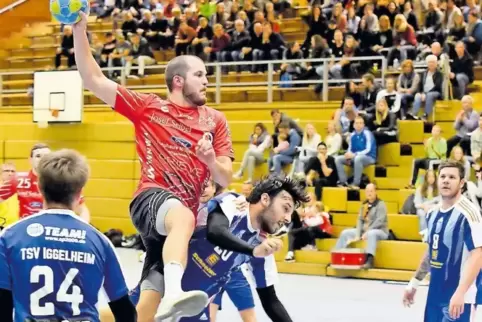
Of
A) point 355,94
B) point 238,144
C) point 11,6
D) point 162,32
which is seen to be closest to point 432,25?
point 355,94

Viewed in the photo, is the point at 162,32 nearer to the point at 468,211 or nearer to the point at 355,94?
the point at 355,94

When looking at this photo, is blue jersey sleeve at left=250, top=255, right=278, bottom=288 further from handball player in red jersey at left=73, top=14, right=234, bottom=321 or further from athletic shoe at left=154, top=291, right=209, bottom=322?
athletic shoe at left=154, top=291, right=209, bottom=322

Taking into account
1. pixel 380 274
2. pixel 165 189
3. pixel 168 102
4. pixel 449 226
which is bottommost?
pixel 380 274

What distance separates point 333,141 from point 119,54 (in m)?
7.13

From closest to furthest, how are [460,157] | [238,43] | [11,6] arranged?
[460,157] → [238,43] → [11,6]

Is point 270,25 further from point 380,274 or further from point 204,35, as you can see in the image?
point 380,274

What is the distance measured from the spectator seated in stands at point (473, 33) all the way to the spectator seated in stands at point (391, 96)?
1.65 metres

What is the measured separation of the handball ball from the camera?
15.9 ft

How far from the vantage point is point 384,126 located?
50.0 feet

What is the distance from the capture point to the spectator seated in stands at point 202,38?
19344 millimetres

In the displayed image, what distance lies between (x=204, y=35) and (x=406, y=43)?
4889mm

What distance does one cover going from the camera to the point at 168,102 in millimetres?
5215

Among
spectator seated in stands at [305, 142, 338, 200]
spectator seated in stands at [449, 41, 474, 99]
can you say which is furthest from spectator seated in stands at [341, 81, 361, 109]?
spectator seated in stands at [449, 41, 474, 99]

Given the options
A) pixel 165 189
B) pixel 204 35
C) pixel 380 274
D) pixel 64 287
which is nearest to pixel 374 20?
pixel 204 35
